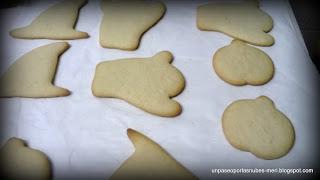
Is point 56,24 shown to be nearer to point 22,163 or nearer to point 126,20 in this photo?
point 126,20

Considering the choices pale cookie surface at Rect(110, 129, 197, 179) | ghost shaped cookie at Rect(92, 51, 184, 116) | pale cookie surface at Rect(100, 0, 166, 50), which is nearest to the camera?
pale cookie surface at Rect(110, 129, 197, 179)

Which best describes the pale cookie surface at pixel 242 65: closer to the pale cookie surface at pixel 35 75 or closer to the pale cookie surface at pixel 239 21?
the pale cookie surface at pixel 239 21

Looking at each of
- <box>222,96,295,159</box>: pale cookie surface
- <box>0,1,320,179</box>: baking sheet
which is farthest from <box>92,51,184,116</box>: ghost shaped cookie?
<box>222,96,295,159</box>: pale cookie surface

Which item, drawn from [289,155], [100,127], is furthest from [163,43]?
[289,155]

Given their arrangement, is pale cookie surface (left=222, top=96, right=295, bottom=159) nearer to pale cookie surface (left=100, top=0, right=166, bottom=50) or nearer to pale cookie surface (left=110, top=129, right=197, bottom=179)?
pale cookie surface (left=110, top=129, right=197, bottom=179)

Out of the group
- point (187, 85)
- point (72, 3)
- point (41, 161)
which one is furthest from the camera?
point (72, 3)

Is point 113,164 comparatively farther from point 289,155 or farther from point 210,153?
point 289,155
